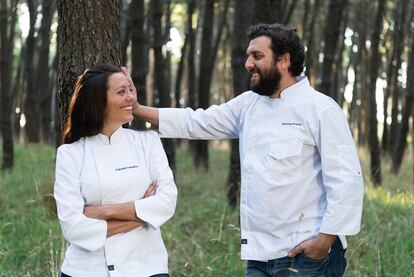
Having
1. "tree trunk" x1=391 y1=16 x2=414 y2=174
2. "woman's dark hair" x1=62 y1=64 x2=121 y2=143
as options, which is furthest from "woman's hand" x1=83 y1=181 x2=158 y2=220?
"tree trunk" x1=391 y1=16 x2=414 y2=174

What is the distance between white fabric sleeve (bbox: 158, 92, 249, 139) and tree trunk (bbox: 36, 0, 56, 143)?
12.1 metres

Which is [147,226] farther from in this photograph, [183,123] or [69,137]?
[183,123]

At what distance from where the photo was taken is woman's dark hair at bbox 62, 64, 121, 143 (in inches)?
147

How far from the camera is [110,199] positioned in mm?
3645

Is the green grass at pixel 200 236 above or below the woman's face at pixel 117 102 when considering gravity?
below

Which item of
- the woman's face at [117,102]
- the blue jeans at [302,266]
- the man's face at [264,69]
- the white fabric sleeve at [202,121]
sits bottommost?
the blue jeans at [302,266]

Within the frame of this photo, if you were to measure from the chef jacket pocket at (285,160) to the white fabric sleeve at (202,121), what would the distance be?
56 cm

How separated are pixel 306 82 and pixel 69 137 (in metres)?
1.37

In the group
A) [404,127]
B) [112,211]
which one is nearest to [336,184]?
[112,211]

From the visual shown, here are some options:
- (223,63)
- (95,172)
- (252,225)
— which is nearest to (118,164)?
(95,172)

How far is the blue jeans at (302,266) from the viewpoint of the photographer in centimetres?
393

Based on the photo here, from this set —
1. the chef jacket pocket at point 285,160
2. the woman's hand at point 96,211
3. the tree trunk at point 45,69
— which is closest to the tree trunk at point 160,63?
the tree trunk at point 45,69

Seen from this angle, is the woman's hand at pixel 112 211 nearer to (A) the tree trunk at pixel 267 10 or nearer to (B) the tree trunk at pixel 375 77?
(A) the tree trunk at pixel 267 10

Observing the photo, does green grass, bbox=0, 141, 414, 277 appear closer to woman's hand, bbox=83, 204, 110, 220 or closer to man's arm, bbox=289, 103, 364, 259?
woman's hand, bbox=83, 204, 110, 220
